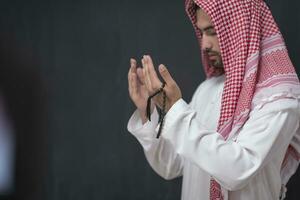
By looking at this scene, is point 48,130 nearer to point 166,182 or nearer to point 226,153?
point 166,182

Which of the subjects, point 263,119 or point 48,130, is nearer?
point 263,119

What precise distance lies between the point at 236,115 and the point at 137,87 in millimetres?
407

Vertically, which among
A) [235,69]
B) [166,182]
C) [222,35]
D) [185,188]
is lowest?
[166,182]

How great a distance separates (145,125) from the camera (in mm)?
1731

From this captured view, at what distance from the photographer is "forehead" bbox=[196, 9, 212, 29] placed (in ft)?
5.54

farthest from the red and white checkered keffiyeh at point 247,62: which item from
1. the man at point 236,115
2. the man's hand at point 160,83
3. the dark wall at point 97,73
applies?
the dark wall at point 97,73

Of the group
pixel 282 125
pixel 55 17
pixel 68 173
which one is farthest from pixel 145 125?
pixel 55 17

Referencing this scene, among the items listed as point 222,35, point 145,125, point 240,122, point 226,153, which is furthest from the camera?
point 145,125

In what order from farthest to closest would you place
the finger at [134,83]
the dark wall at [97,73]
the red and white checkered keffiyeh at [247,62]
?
1. the dark wall at [97,73]
2. the finger at [134,83]
3. the red and white checkered keffiyeh at [247,62]

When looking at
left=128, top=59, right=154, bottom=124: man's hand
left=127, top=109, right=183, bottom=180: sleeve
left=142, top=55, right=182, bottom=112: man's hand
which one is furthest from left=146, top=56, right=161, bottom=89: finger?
left=127, top=109, right=183, bottom=180: sleeve

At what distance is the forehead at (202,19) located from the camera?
169cm

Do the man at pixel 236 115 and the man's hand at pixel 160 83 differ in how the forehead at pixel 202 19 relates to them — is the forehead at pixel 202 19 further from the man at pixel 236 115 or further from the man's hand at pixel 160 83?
the man's hand at pixel 160 83

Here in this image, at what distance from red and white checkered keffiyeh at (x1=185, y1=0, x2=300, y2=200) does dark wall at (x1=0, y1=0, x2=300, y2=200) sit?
0.65 m

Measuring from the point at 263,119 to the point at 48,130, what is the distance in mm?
1286
